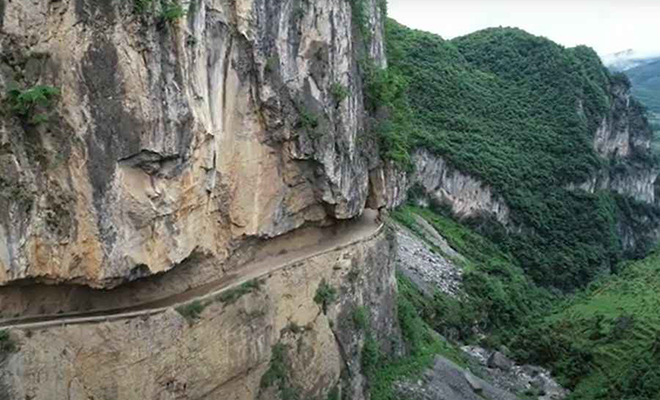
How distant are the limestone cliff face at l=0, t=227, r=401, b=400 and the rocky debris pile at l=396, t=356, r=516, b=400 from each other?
2070mm

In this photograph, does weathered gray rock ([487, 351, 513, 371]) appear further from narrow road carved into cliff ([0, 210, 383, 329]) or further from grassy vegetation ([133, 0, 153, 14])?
grassy vegetation ([133, 0, 153, 14])

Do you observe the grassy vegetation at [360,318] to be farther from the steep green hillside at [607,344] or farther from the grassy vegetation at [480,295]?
the steep green hillside at [607,344]

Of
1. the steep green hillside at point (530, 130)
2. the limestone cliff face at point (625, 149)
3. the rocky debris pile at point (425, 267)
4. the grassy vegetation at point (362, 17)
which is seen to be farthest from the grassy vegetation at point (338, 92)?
the limestone cliff face at point (625, 149)

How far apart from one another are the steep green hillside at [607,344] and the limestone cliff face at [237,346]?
1416 cm

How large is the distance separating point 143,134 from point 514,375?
99.5 ft

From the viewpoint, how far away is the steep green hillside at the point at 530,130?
75.9 meters

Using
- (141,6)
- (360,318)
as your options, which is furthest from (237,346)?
(141,6)

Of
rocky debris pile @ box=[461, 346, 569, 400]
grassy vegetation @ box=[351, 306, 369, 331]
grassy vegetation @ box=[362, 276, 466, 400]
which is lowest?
rocky debris pile @ box=[461, 346, 569, 400]

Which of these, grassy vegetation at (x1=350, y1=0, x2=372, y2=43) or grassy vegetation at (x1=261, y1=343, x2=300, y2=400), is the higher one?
grassy vegetation at (x1=350, y1=0, x2=372, y2=43)

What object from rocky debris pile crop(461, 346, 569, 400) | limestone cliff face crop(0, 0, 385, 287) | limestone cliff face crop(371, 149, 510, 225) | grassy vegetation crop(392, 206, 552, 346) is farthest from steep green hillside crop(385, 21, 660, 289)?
limestone cliff face crop(0, 0, 385, 287)

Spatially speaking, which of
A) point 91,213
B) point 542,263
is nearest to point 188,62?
point 91,213

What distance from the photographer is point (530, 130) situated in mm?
87625

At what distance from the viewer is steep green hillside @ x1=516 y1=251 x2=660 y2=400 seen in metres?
45.0

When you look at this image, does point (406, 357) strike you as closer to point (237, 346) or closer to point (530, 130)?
point (237, 346)
